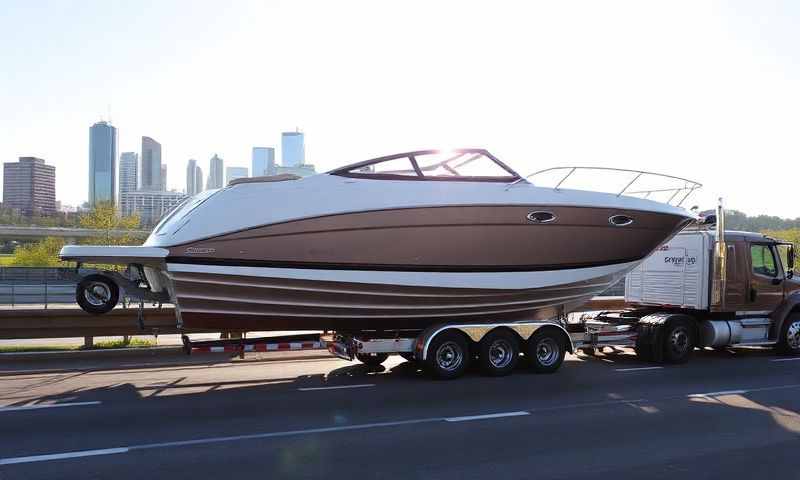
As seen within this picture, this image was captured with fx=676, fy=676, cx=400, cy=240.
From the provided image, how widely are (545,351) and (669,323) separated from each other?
2.78 meters

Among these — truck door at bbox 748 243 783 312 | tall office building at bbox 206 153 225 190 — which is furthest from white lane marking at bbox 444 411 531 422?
tall office building at bbox 206 153 225 190

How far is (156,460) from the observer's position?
602cm

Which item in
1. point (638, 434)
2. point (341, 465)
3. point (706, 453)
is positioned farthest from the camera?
point (638, 434)

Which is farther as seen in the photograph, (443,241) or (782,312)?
(782,312)

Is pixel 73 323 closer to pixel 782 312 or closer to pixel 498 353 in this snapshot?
pixel 498 353

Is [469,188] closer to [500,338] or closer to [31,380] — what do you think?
[500,338]

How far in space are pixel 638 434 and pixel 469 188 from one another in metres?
4.75

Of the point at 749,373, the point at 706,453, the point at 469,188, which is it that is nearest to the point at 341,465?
the point at 706,453

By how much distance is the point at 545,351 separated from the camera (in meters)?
11.3

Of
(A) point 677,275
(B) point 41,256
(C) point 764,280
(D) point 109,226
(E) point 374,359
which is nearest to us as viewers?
(E) point 374,359

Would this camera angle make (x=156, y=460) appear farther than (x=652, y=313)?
No

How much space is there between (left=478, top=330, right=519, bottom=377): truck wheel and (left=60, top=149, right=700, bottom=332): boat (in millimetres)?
608

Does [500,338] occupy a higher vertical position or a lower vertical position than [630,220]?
lower

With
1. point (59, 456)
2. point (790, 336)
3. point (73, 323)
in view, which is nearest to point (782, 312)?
point (790, 336)
